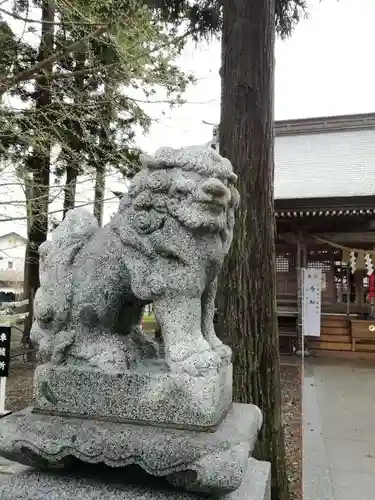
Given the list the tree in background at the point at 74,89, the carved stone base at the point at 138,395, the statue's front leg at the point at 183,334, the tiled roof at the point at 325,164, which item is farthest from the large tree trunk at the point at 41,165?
the tiled roof at the point at 325,164

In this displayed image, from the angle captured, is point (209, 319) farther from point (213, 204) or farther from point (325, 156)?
point (325, 156)

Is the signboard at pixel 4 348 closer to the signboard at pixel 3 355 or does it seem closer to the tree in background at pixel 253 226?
the signboard at pixel 3 355

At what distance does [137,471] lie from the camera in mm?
1569

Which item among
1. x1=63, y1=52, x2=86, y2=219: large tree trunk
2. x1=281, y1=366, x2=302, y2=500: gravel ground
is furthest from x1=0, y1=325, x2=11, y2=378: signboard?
x1=281, y1=366, x2=302, y2=500: gravel ground

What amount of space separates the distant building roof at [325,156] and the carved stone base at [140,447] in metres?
11.5

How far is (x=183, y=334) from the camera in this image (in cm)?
152

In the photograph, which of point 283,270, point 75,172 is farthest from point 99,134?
point 283,270

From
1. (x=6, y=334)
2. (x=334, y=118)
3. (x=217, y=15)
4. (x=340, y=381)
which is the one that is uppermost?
(x=334, y=118)

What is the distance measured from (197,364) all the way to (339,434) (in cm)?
444

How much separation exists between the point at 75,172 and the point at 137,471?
7.75 metres

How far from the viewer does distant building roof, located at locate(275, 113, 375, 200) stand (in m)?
13.0

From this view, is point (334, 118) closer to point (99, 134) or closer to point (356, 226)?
point (356, 226)

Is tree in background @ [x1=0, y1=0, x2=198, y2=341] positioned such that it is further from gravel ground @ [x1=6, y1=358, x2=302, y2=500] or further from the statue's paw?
the statue's paw

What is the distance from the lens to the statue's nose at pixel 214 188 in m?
1.49
